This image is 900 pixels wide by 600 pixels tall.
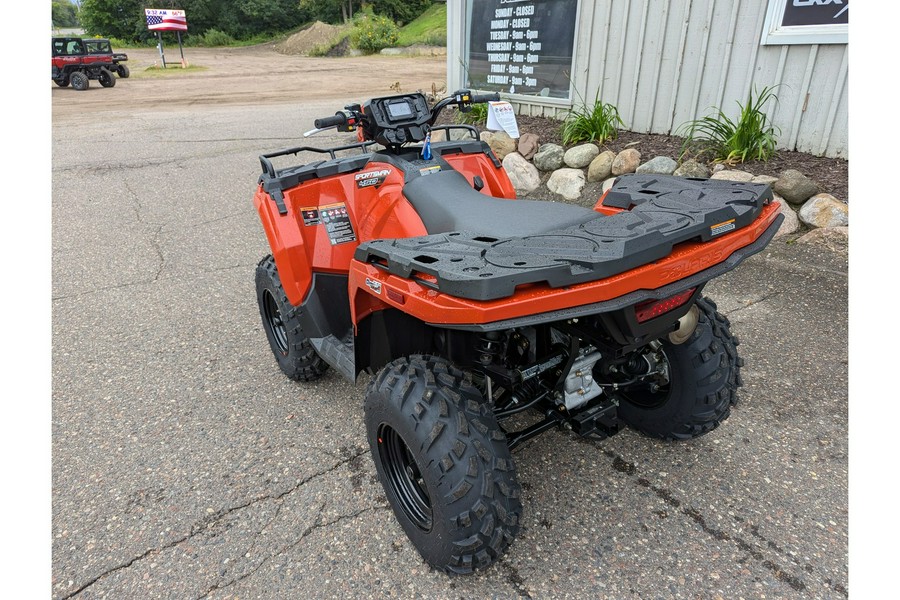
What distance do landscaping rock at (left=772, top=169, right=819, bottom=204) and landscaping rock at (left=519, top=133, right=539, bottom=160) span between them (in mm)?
2661

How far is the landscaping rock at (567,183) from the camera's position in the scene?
5.70 meters

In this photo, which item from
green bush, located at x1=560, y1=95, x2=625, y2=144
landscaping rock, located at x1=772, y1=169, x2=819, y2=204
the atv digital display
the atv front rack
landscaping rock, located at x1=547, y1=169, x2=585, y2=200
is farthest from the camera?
green bush, located at x1=560, y1=95, x2=625, y2=144

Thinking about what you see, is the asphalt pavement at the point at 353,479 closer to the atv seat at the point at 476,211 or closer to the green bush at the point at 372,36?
the atv seat at the point at 476,211

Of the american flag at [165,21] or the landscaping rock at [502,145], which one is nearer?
the landscaping rock at [502,145]

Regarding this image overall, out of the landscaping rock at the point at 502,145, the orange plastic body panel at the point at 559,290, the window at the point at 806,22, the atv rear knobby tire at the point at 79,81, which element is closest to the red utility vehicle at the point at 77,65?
the atv rear knobby tire at the point at 79,81

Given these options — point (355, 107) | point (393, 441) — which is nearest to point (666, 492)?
point (393, 441)

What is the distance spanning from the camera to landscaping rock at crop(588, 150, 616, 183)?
18.1 feet

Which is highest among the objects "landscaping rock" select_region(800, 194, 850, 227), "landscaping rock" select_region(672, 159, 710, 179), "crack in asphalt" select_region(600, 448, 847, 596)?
"landscaping rock" select_region(672, 159, 710, 179)

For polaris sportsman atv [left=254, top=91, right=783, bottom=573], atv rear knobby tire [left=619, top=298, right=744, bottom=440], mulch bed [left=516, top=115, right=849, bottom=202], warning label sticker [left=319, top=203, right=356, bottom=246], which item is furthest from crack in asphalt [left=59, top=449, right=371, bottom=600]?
mulch bed [left=516, top=115, right=849, bottom=202]

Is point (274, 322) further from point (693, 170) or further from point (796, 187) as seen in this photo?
point (796, 187)

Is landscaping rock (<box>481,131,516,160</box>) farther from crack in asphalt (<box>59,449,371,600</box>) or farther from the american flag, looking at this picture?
the american flag

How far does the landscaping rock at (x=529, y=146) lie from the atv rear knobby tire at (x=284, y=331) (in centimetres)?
404

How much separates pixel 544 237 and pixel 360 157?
144 centimetres

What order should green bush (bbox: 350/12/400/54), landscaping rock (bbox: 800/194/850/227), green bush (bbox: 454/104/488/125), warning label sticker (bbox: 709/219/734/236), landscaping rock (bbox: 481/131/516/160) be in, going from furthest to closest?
green bush (bbox: 350/12/400/54) < green bush (bbox: 454/104/488/125) < landscaping rock (bbox: 481/131/516/160) < landscaping rock (bbox: 800/194/850/227) < warning label sticker (bbox: 709/219/734/236)
